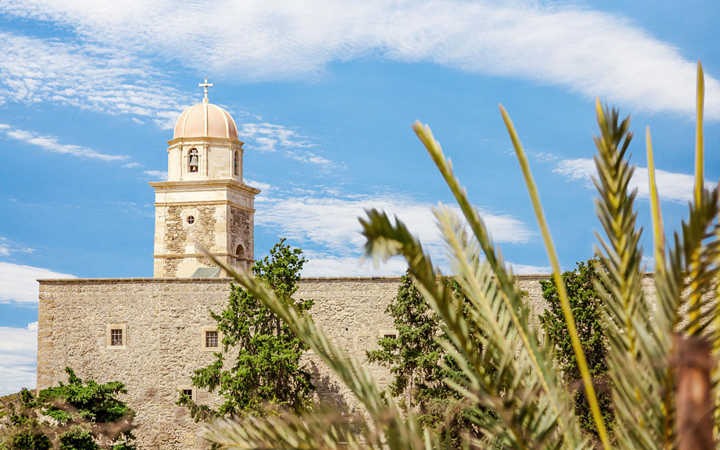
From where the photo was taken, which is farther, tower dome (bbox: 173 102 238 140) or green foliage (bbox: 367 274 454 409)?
tower dome (bbox: 173 102 238 140)

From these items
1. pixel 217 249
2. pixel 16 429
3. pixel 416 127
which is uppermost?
pixel 217 249

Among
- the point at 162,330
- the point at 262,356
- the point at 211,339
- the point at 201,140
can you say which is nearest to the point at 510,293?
the point at 262,356

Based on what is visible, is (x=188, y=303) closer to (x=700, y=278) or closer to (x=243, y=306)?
(x=243, y=306)

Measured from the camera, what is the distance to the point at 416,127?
109 inches

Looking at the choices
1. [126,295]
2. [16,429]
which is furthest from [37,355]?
[16,429]

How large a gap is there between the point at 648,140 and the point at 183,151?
2892 cm

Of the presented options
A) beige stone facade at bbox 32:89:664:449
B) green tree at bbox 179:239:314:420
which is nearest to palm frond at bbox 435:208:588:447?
green tree at bbox 179:239:314:420

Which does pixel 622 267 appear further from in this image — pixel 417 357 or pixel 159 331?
pixel 159 331

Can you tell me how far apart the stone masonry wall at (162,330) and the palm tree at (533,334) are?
1741 cm

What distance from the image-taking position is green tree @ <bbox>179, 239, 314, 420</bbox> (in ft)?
55.6

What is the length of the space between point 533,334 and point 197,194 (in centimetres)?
2864

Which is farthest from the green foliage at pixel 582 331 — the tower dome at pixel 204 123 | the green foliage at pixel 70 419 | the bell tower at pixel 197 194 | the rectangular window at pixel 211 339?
the tower dome at pixel 204 123

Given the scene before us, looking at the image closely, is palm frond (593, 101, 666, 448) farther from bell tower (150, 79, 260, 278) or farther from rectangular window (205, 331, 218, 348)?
bell tower (150, 79, 260, 278)

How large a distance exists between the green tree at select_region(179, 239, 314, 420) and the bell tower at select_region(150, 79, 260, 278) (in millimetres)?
12202
